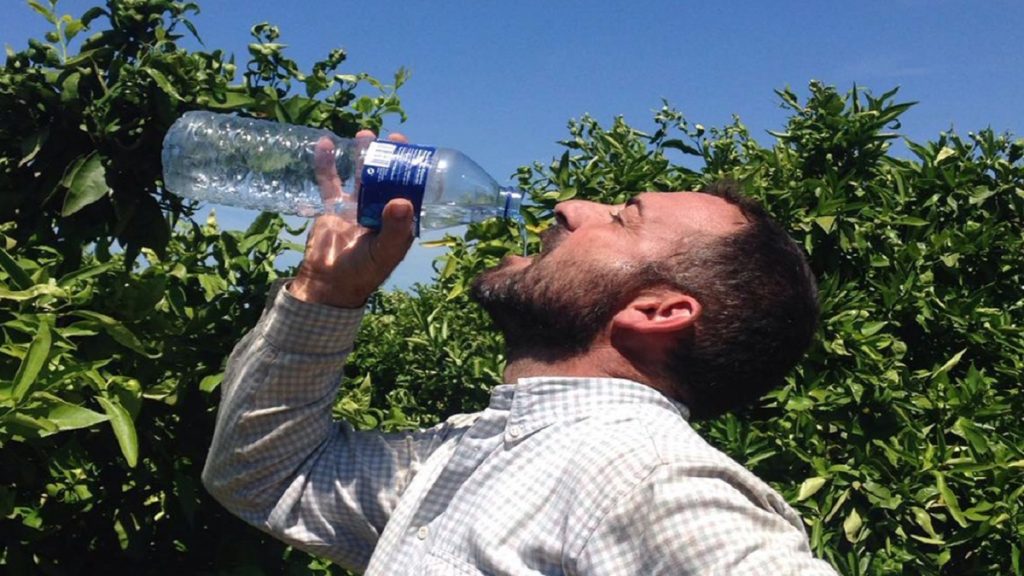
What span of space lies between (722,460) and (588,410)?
0.26 metres

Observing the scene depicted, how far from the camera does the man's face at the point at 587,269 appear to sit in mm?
1869

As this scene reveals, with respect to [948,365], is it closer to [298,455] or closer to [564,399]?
[564,399]

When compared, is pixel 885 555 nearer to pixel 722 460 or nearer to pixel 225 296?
pixel 722 460

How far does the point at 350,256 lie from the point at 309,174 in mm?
1050

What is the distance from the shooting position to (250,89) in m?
2.51

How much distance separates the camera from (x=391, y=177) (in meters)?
1.93

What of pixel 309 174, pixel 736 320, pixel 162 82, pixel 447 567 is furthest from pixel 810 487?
pixel 162 82

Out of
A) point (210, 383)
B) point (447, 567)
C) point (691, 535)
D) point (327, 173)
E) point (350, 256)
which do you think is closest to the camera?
point (691, 535)

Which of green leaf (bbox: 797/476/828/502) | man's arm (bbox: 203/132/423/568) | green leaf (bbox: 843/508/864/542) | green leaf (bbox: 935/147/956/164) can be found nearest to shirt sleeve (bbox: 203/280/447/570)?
man's arm (bbox: 203/132/423/568)

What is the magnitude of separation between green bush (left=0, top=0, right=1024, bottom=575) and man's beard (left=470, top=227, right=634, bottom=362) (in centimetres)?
69

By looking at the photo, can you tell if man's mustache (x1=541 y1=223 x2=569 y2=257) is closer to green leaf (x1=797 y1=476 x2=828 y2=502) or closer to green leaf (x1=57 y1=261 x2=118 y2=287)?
green leaf (x1=57 y1=261 x2=118 y2=287)

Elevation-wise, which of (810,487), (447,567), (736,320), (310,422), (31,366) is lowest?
(810,487)

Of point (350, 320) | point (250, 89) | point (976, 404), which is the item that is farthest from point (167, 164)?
→ point (976, 404)

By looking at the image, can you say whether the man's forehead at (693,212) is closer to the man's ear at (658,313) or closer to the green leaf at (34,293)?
the man's ear at (658,313)
